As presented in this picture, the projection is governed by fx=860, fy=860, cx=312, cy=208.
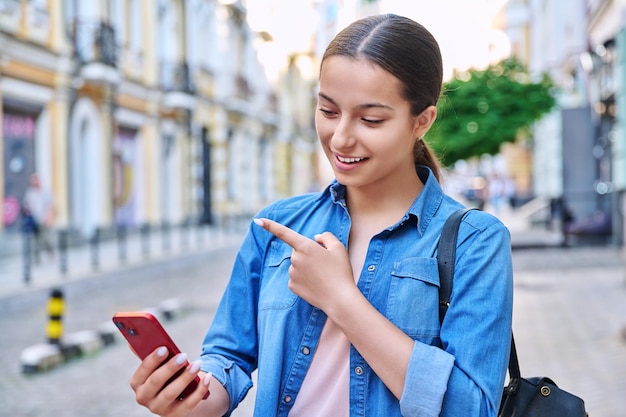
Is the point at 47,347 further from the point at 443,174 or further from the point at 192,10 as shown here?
the point at 192,10

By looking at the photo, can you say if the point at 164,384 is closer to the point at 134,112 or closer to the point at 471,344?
the point at 471,344

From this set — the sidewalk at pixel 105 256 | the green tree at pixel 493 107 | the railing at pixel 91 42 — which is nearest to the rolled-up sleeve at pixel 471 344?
the sidewalk at pixel 105 256

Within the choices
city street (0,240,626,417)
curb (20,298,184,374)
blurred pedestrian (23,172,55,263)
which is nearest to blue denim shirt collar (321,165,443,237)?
city street (0,240,626,417)

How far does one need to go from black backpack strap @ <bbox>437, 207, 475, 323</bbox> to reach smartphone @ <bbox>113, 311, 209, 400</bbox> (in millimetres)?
494

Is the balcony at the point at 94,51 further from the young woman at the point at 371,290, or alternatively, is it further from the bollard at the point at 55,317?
the young woman at the point at 371,290

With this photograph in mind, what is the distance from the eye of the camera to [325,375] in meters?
1.69

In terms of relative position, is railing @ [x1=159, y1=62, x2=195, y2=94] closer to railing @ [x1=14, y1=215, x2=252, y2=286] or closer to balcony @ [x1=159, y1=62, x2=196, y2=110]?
balcony @ [x1=159, y1=62, x2=196, y2=110]

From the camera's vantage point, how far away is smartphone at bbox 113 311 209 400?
5.12ft

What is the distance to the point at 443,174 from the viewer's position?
2016 mm

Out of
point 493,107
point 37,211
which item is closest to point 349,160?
point 37,211

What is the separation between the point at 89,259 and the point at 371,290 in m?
16.6

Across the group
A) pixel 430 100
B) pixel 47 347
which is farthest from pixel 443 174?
pixel 47 347

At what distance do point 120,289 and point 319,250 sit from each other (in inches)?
470

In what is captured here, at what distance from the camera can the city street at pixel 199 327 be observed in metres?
6.03
